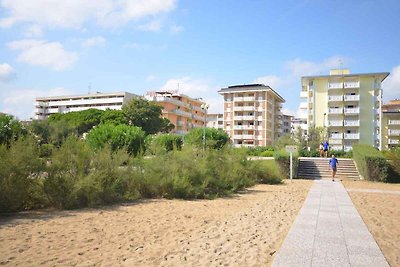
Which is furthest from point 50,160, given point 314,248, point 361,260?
point 361,260

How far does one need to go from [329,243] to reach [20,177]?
8225 mm

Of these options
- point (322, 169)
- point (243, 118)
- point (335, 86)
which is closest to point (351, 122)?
point (335, 86)

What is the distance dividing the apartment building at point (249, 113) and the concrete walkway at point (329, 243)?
68.1 m

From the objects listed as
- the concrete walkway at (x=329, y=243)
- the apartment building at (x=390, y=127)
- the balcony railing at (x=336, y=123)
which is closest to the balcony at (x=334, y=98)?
the balcony railing at (x=336, y=123)

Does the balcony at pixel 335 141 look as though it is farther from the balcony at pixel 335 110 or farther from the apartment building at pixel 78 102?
the apartment building at pixel 78 102

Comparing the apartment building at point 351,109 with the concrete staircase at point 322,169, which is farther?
the apartment building at point 351,109

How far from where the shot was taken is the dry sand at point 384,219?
6.40m

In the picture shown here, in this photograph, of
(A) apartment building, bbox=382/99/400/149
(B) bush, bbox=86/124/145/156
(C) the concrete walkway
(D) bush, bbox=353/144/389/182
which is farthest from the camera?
(A) apartment building, bbox=382/99/400/149

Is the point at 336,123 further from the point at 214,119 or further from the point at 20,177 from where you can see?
the point at 20,177

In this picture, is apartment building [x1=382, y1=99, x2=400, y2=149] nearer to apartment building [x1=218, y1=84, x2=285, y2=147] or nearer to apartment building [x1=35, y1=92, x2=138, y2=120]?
A: apartment building [x1=218, y1=84, x2=285, y2=147]

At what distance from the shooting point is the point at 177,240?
691 centimetres

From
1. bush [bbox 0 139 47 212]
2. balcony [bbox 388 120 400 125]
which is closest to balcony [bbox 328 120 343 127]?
balcony [bbox 388 120 400 125]

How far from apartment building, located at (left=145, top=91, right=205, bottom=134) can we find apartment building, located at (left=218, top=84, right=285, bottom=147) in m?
7.25

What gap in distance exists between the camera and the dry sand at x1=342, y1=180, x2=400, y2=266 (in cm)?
640
